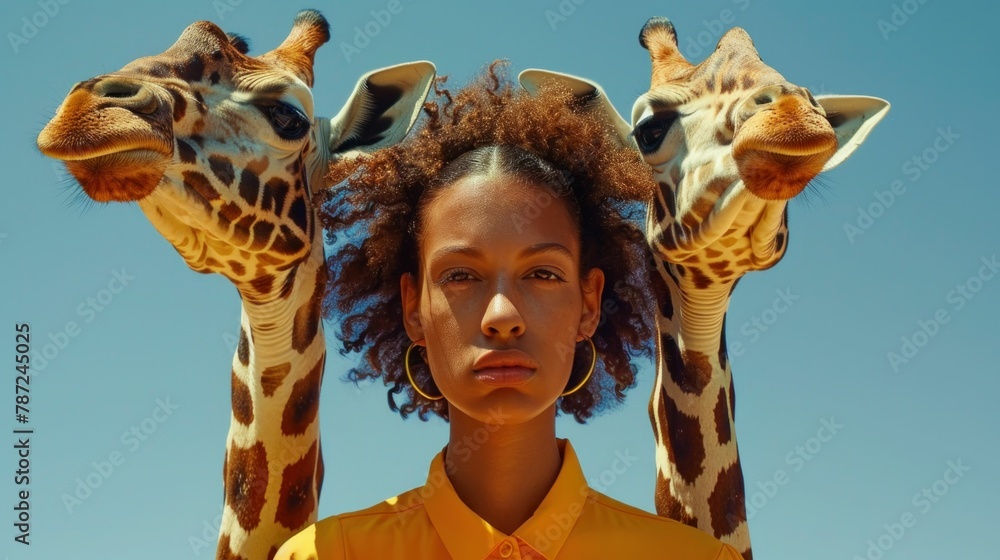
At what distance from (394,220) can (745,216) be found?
1.32m

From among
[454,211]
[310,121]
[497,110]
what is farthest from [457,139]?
[310,121]

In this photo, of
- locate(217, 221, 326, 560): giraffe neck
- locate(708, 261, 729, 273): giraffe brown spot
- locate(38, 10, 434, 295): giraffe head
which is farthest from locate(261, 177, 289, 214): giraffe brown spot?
locate(708, 261, 729, 273): giraffe brown spot

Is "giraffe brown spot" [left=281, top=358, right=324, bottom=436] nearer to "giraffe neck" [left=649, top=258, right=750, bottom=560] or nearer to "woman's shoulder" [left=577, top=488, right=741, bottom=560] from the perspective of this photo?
"giraffe neck" [left=649, top=258, right=750, bottom=560]

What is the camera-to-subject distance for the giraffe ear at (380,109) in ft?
17.0

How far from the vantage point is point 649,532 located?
370 centimetres

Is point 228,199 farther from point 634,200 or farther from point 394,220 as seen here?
point 634,200

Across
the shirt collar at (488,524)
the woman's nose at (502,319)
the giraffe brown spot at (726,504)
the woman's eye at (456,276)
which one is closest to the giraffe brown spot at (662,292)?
the giraffe brown spot at (726,504)

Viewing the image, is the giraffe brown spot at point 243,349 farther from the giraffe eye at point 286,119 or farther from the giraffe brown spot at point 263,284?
the giraffe eye at point 286,119

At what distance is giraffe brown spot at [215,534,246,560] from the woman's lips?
1.92m

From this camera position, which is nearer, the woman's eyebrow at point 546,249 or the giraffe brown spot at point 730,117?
the woman's eyebrow at point 546,249

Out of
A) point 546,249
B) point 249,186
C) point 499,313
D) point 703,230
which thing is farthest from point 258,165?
point 703,230

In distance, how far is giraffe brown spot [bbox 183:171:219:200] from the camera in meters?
4.33

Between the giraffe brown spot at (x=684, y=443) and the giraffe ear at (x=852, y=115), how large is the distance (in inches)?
52.4

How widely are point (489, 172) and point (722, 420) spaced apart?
5.99ft
